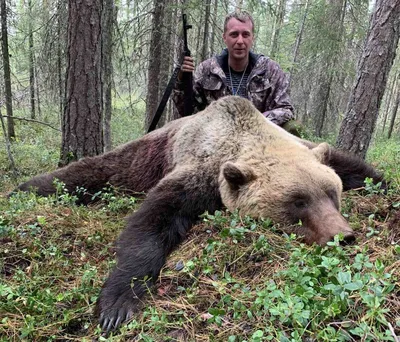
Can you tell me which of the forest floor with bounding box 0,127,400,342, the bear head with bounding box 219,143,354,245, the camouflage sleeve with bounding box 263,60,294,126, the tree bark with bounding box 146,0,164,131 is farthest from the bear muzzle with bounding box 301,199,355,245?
the tree bark with bounding box 146,0,164,131

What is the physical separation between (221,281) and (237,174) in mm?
1274

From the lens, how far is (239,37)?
5.80 metres

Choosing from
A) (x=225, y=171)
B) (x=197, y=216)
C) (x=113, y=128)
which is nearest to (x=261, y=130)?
(x=225, y=171)

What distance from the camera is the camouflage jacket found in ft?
20.0

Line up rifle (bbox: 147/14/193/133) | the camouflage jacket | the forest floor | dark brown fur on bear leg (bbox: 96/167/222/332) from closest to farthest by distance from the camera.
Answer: the forest floor → dark brown fur on bear leg (bbox: 96/167/222/332) → rifle (bbox: 147/14/193/133) → the camouflage jacket

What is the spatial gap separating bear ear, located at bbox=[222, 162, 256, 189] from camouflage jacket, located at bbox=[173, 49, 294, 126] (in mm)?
2639

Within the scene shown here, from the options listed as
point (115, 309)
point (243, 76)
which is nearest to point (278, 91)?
point (243, 76)

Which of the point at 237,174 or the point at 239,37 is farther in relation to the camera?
the point at 239,37

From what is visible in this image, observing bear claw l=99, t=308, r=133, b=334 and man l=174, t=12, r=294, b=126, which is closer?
bear claw l=99, t=308, r=133, b=334

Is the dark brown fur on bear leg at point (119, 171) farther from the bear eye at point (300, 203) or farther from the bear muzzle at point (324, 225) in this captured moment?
the bear muzzle at point (324, 225)

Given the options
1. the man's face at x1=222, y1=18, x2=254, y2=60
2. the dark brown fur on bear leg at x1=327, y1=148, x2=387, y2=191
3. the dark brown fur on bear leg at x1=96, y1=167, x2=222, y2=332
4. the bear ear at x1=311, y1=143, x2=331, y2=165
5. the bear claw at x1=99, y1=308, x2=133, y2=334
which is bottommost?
the bear claw at x1=99, y1=308, x2=133, y2=334

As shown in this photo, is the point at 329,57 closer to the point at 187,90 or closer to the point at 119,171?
the point at 187,90

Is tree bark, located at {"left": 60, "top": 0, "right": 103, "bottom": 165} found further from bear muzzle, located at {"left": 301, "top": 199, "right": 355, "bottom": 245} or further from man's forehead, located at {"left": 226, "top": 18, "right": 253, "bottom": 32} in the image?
bear muzzle, located at {"left": 301, "top": 199, "right": 355, "bottom": 245}

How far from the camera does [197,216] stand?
3590 millimetres
